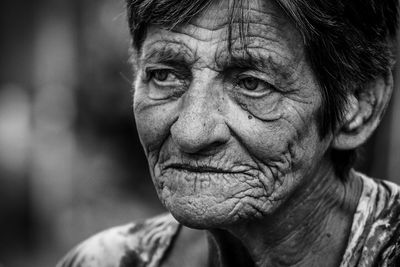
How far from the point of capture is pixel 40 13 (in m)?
11.1

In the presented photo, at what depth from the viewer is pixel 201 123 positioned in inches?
112

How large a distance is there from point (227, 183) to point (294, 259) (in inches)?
20.3

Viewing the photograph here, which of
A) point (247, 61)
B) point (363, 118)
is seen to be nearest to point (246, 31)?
point (247, 61)

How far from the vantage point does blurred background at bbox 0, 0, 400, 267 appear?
8344 millimetres

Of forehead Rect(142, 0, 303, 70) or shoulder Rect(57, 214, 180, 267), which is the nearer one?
forehead Rect(142, 0, 303, 70)

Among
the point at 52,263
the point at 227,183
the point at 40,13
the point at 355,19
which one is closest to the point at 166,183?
the point at 227,183

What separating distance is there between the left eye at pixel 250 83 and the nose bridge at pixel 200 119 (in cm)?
10

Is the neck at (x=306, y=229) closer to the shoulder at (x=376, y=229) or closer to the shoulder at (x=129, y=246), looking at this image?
the shoulder at (x=376, y=229)

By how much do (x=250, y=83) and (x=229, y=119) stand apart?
0.53ft

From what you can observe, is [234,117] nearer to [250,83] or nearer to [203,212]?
[250,83]

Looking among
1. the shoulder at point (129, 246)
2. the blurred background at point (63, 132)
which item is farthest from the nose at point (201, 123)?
the blurred background at point (63, 132)

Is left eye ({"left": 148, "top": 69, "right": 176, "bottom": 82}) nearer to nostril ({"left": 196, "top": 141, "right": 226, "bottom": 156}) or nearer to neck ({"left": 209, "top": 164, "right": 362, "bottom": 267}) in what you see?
nostril ({"left": 196, "top": 141, "right": 226, "bottom": 156})

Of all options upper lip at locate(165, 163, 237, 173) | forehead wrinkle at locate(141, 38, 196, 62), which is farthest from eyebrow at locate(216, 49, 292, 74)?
upper lip at locate(165, 163, 237, 173)

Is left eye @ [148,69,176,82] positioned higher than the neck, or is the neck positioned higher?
left eye @ [148,69,176,82]
